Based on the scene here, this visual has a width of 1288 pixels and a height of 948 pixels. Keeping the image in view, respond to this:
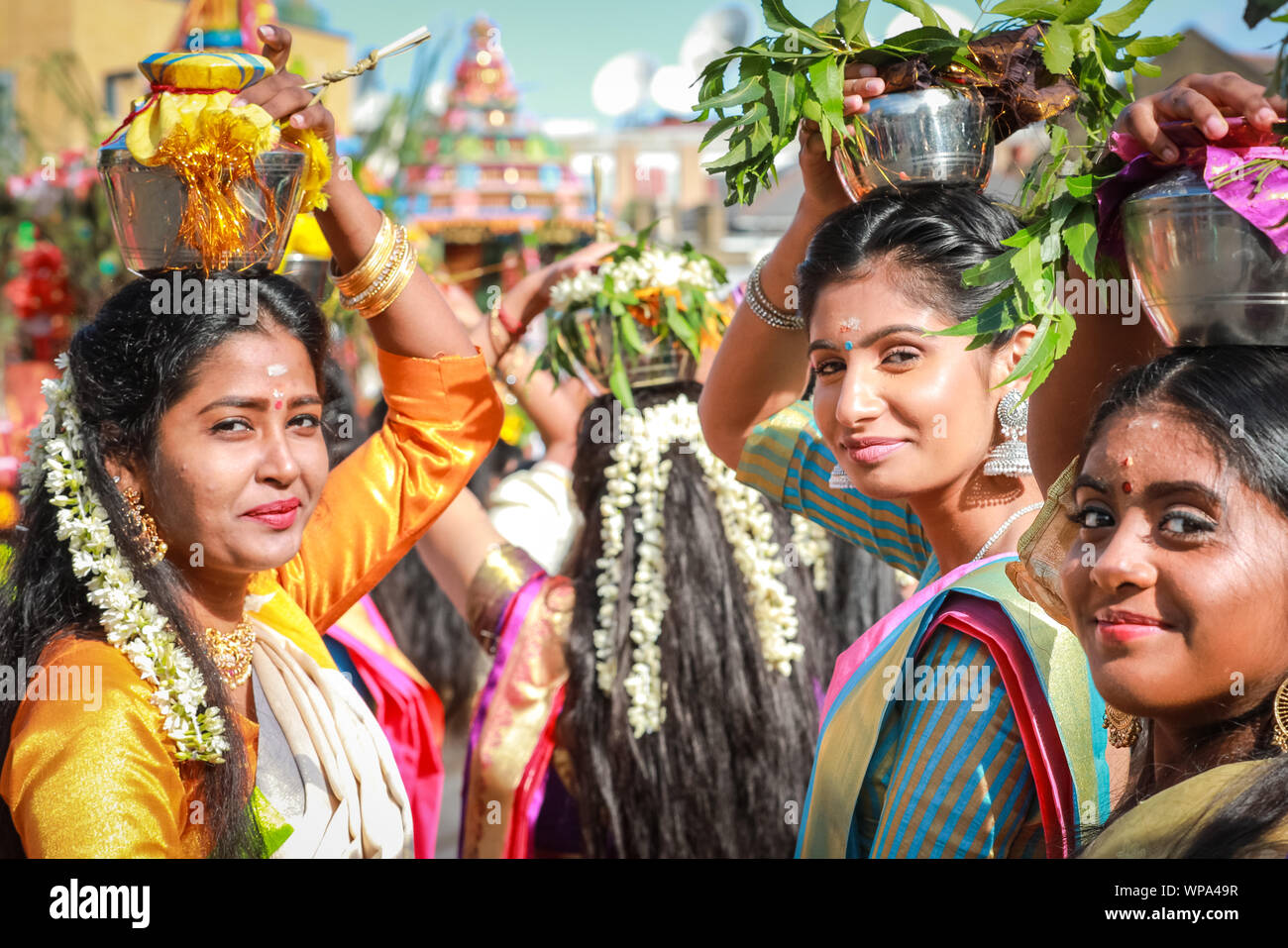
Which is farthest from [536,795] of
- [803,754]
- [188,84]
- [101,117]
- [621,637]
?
[101,117]

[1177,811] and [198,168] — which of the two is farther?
[198,168]

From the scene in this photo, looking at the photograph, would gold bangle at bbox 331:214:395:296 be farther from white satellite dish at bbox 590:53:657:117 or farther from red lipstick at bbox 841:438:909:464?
white satellite dish at bbox 590:53:657:117

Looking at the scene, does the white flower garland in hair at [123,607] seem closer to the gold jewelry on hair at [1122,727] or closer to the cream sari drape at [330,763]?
the cream sari drape at [330,763]

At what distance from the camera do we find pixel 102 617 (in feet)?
6.26

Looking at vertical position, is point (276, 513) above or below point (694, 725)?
above

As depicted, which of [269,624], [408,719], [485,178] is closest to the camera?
[269,624]

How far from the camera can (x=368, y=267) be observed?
2.30 m

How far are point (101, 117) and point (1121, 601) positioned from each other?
6844 mm

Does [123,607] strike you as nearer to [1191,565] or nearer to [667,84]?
[1191,565]

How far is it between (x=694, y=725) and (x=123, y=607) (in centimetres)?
156

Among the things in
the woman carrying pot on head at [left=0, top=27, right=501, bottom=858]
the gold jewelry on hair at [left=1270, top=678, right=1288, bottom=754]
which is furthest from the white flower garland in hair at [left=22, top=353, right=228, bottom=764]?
the gold jewelry on hair at [left=1270, top=678, right=1288, bottom=754]

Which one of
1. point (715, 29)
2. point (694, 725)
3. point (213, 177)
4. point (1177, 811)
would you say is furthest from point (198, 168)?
point (715, 29)

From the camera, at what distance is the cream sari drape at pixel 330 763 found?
2.05 metres

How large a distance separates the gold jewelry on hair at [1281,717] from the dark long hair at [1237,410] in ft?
0.07
